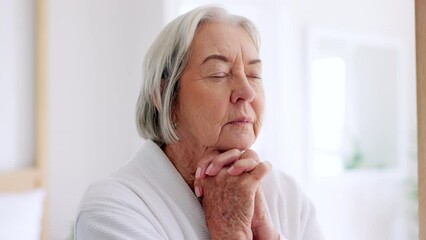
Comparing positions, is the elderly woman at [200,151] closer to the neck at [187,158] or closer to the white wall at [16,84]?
the neck at [187,158]

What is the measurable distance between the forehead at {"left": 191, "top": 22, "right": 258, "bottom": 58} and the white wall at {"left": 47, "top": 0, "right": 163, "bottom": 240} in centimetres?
187

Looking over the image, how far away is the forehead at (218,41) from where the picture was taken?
1084 millimetres

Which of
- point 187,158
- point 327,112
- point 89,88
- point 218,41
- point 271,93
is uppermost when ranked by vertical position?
point 218,41

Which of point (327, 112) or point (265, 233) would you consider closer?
point (265, 233)

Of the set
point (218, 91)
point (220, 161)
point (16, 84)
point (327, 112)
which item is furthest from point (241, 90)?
point (327, 112)

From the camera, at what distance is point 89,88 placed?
9.88 ft

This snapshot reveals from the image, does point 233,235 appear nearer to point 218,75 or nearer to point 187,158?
point 187,158

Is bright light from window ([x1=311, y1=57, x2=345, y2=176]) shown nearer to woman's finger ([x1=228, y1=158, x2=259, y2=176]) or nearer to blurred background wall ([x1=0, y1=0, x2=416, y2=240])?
blurred background wall ([x1=0, y1=0, x2=416, y2=240])

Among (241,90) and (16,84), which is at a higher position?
(241,90)

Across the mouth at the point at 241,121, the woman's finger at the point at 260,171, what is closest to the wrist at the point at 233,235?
the woman's finger at the point at 260,171

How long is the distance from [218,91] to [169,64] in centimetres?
12

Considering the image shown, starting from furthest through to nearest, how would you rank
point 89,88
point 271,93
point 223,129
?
point 271,93 → point 89,88 → point 223,129

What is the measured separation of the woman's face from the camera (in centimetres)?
108

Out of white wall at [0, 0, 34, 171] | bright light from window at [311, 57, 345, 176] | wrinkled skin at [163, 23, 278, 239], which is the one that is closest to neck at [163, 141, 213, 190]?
wrinkled skin at [163, 23, 278, 239]
